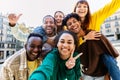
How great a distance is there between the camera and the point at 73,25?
1.27m

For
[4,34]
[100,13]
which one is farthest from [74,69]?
[4,34]

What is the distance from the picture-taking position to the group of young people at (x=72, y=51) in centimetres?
110

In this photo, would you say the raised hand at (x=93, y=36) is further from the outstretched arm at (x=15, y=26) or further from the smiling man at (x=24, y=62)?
the outstretched arm at (x=15, y=26)

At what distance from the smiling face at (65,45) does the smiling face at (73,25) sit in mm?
151

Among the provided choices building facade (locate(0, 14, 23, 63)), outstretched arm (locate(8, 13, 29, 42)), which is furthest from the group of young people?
building facade (locate(0, 14, 23, 63))

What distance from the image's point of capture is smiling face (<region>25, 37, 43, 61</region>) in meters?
1.21

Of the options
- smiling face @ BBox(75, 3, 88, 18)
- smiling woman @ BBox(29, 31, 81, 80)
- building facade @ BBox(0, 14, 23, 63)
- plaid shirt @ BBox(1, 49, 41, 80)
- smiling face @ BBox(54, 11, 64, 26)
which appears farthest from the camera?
building facade @ BBox(0, 14, 23, 63)

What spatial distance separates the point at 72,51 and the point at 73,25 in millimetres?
195

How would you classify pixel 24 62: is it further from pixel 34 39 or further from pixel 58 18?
pixel 58 18

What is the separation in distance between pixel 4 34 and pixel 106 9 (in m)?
1.52

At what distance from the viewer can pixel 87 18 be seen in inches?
55.2

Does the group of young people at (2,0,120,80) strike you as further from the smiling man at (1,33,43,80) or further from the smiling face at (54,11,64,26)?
the smiling face at (54,11,64,26)

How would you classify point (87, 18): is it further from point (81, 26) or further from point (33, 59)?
point (33, 59)

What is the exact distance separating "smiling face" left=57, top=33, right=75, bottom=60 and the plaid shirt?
225 mm
